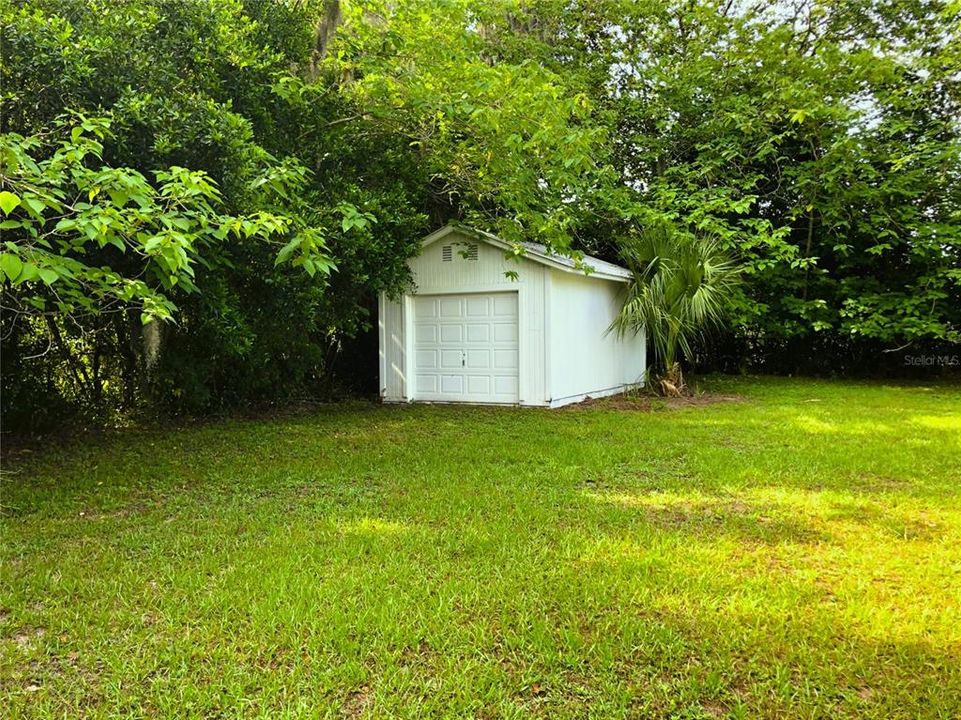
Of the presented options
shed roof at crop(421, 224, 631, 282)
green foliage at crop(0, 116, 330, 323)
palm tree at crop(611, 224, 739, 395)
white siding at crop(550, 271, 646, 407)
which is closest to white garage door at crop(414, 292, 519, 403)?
white siding at crop(550, 271, 646, 407)

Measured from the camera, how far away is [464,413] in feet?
28.6

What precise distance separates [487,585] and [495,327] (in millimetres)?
6811

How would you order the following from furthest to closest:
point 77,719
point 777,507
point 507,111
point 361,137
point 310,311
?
point 361,137, point 310,311, point 507,111, point 777,507, point 77,719

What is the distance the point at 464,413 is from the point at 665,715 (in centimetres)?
674

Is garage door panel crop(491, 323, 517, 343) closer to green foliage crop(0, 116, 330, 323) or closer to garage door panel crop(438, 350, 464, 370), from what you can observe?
garage door panel crop(438, 350, 464, 370)

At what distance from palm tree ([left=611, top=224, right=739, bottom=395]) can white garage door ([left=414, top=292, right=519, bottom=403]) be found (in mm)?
2163

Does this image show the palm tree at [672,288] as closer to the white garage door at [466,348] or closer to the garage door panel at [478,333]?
the white garage door at [466,348]

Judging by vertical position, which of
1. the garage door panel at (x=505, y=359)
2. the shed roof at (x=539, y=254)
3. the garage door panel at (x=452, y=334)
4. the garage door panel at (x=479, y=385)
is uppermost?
the shed roof at (x=539, y=254)

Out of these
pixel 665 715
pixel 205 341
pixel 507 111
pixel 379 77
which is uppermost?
pixel 379 77

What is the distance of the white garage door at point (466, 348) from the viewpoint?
9484 mm

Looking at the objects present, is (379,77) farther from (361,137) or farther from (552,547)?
(552,547)

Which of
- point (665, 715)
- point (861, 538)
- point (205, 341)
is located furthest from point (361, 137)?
point (665, 715)

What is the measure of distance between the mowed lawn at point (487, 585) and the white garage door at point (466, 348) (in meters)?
3.71

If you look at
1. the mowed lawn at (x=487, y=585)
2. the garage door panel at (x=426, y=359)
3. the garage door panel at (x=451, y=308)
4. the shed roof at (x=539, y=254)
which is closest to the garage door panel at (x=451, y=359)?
the garage door panel at (x=426, y=359)
